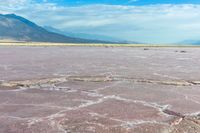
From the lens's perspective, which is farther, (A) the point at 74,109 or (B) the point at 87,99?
(B) the point at 87,99

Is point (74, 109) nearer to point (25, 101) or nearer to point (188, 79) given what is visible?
point (25, 101)

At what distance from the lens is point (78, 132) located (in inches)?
403

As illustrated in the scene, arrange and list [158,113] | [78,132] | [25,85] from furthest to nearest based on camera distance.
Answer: [25,85] → [158,113] → [78,132]

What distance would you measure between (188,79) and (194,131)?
12797 mm

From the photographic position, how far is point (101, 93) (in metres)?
16.9

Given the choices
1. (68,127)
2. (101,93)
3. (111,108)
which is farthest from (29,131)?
(101,93)

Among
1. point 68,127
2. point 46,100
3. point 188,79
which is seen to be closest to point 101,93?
point 46,100

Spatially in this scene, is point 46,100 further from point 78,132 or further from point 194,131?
point 194,131

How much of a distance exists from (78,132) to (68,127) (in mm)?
630

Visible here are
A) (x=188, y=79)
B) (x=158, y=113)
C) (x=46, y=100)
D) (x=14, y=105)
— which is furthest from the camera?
(x=188, y=79)

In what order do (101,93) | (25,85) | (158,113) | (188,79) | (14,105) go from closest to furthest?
(158,113) < (14,105) < (101,93) < (25,85) < (188,79)

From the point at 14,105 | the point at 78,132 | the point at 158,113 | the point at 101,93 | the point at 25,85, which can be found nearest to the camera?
the point at 78,132

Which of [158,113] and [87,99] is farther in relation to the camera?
[87,99]

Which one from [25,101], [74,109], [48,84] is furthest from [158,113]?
[48,84]
